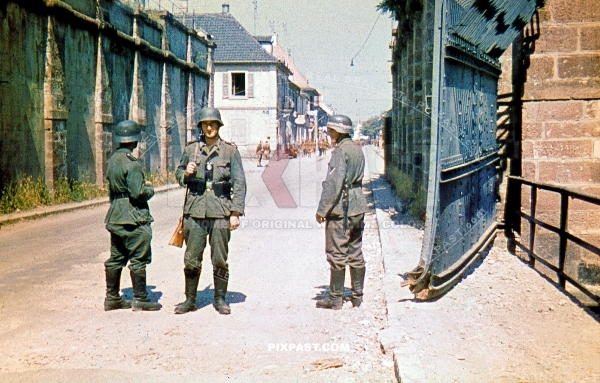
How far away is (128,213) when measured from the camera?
5539mm

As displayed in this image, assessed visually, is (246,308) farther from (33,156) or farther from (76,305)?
(33,156)

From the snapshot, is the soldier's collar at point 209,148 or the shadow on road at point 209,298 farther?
the shadow on road at point 209,298

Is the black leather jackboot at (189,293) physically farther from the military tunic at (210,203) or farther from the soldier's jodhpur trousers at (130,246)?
the soldier's jodhpur trousers at (130,246)

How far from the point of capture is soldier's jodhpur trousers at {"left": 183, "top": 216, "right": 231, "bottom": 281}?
18.1 ft

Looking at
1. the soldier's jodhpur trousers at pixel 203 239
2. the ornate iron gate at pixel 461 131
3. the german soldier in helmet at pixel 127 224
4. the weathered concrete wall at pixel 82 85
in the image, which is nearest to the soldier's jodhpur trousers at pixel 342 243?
the ornate iron gate at pixel 461 131

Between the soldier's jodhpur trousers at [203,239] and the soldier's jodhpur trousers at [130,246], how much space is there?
40 cm

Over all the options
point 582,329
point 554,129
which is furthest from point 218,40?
point 582,329

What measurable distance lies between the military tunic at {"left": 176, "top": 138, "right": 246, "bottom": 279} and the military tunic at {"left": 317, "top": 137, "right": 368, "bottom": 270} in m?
0.82

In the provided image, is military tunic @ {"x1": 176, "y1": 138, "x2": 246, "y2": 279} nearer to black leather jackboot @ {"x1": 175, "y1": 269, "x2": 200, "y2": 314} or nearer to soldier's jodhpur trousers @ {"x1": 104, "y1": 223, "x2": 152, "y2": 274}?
black leather jackboot @ {"x1": 175, "y1": 269, "x2": 200, "y2": 314}

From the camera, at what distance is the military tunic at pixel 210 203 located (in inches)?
217

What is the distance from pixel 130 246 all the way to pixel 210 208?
2.69 feet

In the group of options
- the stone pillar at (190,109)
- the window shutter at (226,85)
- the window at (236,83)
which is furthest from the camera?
the window at (236,83)

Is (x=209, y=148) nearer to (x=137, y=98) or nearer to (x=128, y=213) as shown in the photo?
(x=128, y=213)

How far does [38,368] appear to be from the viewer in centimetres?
411
